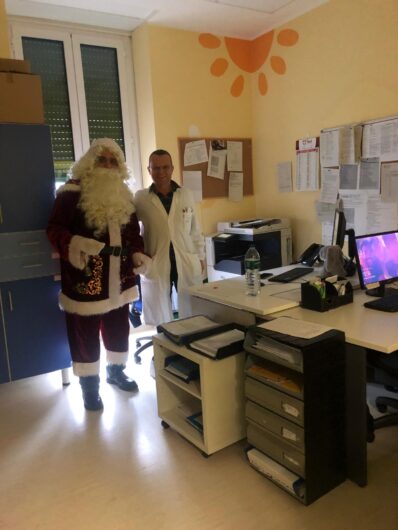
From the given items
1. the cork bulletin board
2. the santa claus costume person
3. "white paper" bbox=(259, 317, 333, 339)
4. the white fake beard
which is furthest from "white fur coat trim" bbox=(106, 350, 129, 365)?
the cork bulletin board

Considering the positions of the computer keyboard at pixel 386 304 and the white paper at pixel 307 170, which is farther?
the white paper at pixel 307 170

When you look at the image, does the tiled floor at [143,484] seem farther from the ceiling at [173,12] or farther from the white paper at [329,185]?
the ceiling at [173,12]

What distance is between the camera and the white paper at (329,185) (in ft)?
11.1

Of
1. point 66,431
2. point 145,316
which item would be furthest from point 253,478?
point 145,316

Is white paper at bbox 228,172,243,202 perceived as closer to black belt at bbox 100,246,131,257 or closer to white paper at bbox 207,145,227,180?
white paper at bbox 207,145,227,180

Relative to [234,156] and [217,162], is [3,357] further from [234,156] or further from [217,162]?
[234,156]

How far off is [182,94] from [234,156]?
28.7 inches

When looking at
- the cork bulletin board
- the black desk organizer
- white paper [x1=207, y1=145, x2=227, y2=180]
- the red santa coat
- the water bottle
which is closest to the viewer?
the black desk organizer

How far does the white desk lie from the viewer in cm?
174

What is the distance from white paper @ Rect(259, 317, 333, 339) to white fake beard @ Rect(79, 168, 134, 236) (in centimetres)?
118

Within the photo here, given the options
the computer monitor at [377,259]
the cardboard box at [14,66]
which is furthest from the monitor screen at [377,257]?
the cardboard box at [14,66]

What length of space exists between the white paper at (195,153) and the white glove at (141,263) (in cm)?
139

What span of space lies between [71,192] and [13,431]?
1.42 m

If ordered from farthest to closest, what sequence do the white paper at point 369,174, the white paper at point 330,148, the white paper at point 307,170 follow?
1. the white paper at point 307,170
2. the white paper at point 330,148
3. the white paper at point 369,174
